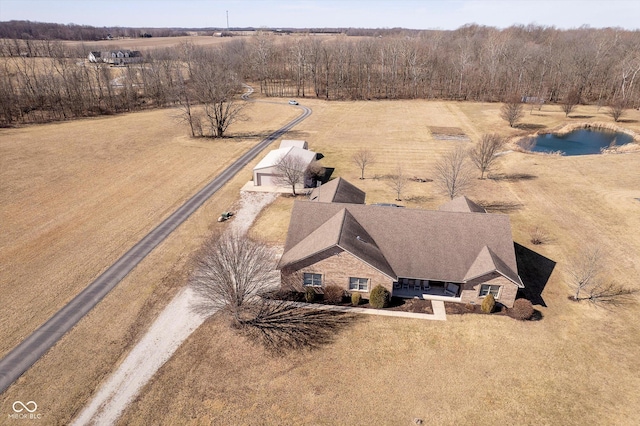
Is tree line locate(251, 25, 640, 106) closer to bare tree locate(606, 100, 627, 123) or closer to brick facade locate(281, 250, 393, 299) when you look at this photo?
bare tree locate(606, 100, 627, 123)

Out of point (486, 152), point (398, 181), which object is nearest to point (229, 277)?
point (398, 181)

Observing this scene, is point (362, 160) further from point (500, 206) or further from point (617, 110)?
point (617, 110)

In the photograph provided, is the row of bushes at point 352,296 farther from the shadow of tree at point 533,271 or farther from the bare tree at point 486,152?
the bare tree at point 486,152

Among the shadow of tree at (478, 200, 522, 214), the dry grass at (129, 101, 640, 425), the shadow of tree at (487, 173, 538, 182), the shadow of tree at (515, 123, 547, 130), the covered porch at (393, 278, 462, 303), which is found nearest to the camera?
the dry grass at (129, 101, 640, 425)

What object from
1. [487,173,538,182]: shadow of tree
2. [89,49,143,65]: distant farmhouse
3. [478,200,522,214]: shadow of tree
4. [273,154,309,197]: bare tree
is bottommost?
[478,200,522,214]: shadow of tree

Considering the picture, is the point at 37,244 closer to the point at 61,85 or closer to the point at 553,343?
the point at 553,343

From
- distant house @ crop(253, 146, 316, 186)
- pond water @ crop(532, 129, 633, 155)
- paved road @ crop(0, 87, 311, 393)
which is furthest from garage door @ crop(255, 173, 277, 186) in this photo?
pond water @ crop(532, 129, 633, 155)

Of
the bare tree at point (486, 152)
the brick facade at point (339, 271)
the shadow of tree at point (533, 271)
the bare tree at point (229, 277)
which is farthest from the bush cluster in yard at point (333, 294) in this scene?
the bare tree at point (486, 152)
